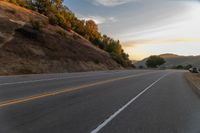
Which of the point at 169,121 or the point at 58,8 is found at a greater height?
the point at 58,8

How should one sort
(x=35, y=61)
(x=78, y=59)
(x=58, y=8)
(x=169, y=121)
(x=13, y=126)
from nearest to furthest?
(x=13, y=126) → (x=169, y=121) → (x=35, y=61) → (x=78, y=59) → (x=58, y=8)

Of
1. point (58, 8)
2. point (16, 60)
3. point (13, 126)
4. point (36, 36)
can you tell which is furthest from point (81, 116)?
point (58, 8)

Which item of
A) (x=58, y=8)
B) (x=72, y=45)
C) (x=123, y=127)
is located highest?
(x=58, y=8)

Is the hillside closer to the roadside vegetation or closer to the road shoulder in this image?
the roadside vegetation

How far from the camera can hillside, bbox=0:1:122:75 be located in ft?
170

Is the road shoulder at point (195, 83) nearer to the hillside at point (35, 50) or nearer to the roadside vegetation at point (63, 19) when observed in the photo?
the hillside at point (35, 50)

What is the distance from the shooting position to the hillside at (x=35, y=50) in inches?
2035

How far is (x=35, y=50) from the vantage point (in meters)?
61.1

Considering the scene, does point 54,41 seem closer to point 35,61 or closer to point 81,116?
point 35,61

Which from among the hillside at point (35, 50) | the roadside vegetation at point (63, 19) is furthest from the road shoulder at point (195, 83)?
the roadside vegetation at point (63, 19)

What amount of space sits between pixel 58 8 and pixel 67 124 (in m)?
116

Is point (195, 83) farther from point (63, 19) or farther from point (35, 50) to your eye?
point (63, 19)

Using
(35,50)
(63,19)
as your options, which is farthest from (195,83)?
(63,19)

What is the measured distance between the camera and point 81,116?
1091 cm
